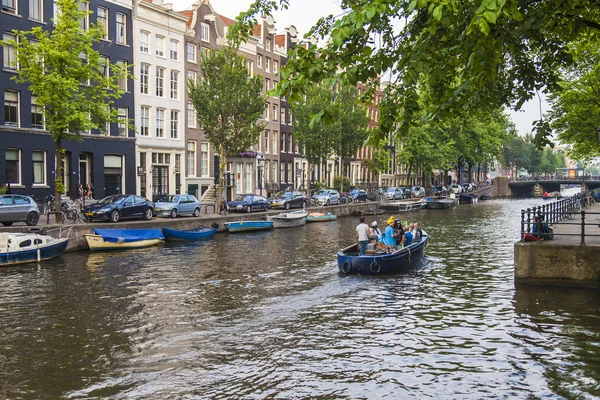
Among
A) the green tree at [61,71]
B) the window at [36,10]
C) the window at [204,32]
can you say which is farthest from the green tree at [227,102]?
the window at [204,32]

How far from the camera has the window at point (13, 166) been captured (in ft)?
132

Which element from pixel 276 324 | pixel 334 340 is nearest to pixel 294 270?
pixel 276 324

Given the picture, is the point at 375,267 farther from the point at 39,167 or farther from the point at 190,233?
the point at 39,167

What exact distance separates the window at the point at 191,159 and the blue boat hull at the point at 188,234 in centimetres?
2094

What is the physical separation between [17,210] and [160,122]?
1011 inches

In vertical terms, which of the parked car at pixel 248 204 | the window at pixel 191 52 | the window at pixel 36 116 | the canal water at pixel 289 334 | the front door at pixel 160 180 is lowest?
the canal water at pixel 289 334

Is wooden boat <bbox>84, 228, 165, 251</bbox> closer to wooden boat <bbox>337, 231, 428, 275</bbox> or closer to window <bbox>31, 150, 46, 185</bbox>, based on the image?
wooden boat <bbox>337, 231, 428, 275</bbox>

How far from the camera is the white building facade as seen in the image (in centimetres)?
5219

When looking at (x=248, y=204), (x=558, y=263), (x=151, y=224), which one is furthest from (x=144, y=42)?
(x=558, y=263)

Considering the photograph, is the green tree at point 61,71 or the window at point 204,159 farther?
the window at point 204,159

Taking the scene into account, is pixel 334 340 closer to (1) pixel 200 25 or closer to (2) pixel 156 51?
(2) pixel 156 51

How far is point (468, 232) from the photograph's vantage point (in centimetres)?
4178

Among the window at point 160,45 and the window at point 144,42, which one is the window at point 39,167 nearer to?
the window at point 144,42

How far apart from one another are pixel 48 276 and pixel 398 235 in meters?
14.1
